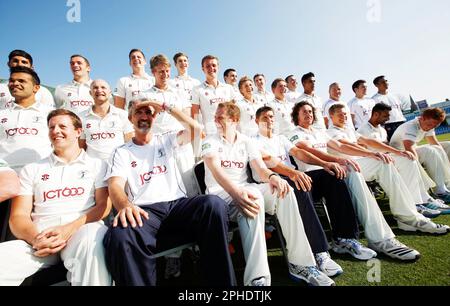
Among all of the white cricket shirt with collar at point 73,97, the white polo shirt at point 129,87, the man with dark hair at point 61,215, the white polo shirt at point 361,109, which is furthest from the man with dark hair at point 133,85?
the white polo shirt at point 361,109

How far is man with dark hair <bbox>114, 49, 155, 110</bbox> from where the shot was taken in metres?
4.51

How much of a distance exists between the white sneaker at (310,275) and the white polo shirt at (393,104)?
19.6ft

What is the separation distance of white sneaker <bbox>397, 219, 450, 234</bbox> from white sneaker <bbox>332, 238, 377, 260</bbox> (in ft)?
3.79

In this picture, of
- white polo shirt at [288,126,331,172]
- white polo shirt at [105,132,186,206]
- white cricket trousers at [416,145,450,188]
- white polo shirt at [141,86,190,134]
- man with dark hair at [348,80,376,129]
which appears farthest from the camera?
man with dark hair at [348,80,376,129]

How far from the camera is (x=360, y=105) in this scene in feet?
21.1

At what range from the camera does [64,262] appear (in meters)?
1.75

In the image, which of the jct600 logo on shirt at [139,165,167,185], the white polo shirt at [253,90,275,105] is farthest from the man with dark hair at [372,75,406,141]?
the jct600 logo on shirt at [139,165,167,185]

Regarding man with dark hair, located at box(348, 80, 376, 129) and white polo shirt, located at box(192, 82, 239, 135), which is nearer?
white polo shirt, located at box(192, 82, 239, 135)

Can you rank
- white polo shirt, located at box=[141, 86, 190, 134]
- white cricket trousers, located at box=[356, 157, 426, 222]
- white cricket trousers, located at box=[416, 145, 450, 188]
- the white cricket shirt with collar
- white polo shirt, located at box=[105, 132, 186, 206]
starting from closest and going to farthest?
white polo shirt, located at box=[105, 132, 186, 206] < white cricket trousers, located at box=[356, 157, 426, 222] < white polo shirt, located at box=[141, 86, 190, 134] < the white cricket shirt with collar < white cricket trousers, located at box=[416, 145, 450, 188]

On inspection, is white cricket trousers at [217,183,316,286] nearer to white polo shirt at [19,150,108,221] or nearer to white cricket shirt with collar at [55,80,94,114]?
white polo shirt at [19,150,108,221]

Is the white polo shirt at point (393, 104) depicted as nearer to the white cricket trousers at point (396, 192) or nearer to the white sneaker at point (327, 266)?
the white cricket trousers at point (396, 192)

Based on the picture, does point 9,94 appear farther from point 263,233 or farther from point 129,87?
point 263,233
